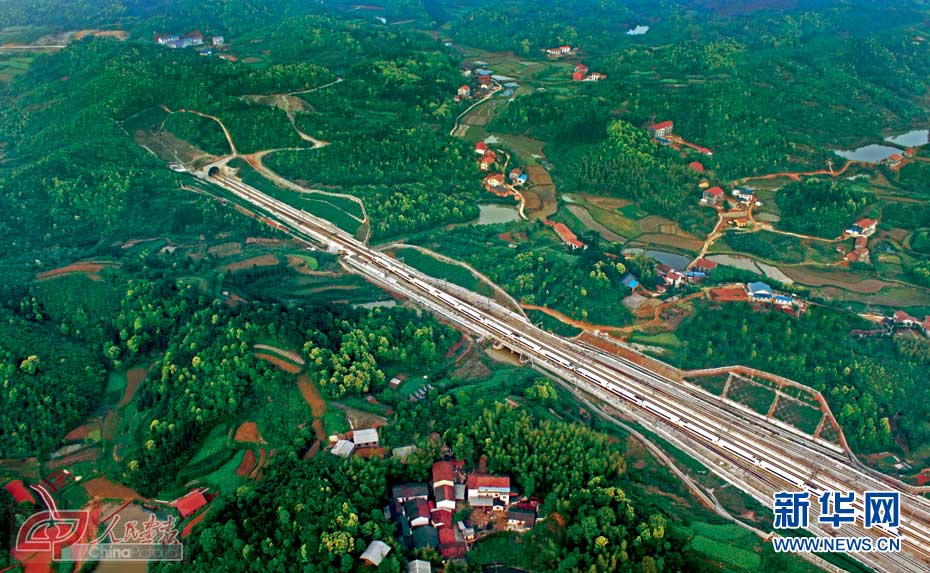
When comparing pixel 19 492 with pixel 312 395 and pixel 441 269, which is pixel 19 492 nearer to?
pixel 312 395

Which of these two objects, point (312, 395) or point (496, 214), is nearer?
point (312, 395)

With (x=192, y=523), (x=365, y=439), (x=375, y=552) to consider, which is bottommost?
(x=192, y=523)

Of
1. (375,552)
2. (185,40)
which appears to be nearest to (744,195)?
(375,552)

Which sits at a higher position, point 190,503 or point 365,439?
point 365,439

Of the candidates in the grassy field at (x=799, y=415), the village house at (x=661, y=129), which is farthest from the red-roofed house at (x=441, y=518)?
the village house at (x=661, y=129)

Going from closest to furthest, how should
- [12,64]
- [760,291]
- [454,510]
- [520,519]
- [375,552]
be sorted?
[375,552] → [520,519] → [454,510] → [760,291] → [12,64]

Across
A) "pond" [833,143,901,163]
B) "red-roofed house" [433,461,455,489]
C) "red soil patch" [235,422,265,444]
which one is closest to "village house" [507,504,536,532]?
"red-roofed house" [433,461,455,489]

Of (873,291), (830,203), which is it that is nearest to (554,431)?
(873,291)
